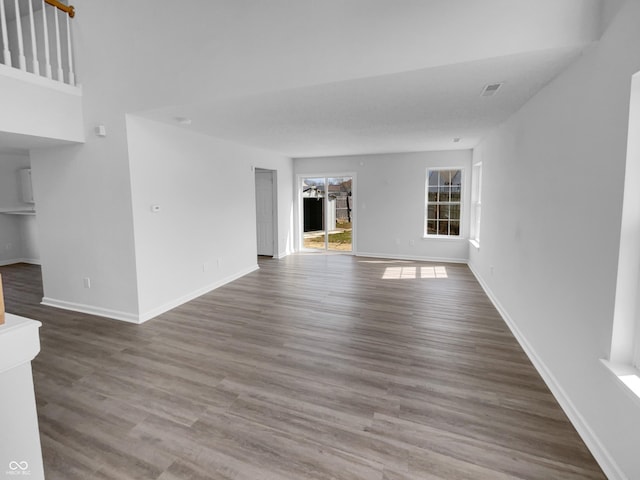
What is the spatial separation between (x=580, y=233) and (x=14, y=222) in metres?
9.29

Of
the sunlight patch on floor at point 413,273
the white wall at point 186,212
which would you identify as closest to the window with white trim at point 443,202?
the sunlight patch on floor at point 413,273

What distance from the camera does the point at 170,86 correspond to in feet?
10.2

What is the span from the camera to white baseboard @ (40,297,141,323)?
12.2 feet

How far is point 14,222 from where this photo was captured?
22.2ft

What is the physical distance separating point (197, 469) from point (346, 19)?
306cm

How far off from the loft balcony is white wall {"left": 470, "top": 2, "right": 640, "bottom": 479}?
4427 mm

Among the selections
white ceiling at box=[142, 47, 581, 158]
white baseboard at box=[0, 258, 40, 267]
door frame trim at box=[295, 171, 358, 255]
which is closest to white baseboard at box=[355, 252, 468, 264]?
door frame trim at box=[295, 171, 358, 255]

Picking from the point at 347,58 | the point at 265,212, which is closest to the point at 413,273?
the point at 265,212

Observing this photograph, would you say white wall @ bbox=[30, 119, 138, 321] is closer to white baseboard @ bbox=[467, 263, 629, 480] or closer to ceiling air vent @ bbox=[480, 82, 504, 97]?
ceiling air vent @ bbox=[480, 82, 504, 97]

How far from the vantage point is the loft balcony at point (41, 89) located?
2982mm

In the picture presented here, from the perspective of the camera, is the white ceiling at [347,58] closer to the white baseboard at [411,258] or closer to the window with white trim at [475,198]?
the window with white trim at [475,198]

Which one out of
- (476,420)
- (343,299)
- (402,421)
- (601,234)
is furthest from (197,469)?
(343,299)

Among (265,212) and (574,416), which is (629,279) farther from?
(265,212)

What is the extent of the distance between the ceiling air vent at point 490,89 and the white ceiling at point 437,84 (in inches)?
1.9
